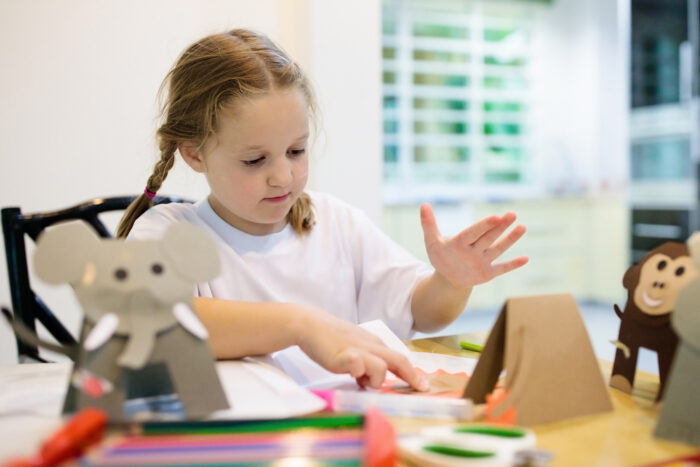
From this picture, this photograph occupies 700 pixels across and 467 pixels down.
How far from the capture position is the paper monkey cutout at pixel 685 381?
0.52m

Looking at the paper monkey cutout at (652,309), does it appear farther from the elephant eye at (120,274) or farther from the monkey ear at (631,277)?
the elephant eye at (120,274)

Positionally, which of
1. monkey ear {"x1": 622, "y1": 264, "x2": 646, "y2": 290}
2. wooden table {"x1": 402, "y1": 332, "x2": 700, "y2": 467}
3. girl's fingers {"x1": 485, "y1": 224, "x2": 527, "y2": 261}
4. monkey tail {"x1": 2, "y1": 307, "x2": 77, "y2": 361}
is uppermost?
girl's fingers {"x1": 485, "y1": 224, "x2": 527, "y2": 261}

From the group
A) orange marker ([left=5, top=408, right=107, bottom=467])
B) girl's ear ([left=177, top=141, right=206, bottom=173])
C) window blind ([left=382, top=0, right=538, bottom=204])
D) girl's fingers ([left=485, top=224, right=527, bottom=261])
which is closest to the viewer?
orange marker ([left=5, top=408, right=107, bottom=467])

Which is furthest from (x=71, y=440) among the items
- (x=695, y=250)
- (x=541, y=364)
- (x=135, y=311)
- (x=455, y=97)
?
(x=455, y=97)

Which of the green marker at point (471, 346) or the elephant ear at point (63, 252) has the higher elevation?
the elephant ear at point (63, 252)

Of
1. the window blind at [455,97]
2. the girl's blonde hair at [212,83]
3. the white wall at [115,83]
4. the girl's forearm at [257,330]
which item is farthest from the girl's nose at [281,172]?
the window blind at [455,97]

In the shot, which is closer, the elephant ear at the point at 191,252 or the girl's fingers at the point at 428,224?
the elephant ear at the point at 191,252

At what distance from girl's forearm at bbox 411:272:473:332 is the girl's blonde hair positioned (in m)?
0.34

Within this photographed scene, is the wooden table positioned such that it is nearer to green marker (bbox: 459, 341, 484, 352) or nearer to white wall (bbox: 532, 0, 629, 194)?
green marker (bbox: 459, 341, 484, 352)

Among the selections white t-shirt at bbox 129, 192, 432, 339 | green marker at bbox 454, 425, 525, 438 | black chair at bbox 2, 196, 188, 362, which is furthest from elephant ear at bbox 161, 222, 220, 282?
black chair at bbox 2, 196, 188, 362

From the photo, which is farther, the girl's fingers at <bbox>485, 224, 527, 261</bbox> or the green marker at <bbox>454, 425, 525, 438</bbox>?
the girl's fingers at <bbox>485, 224, 527, 261</bbox>

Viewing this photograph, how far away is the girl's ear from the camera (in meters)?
1.02

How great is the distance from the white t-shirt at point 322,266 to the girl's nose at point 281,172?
7.8 inches

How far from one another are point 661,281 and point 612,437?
164 millimetres
